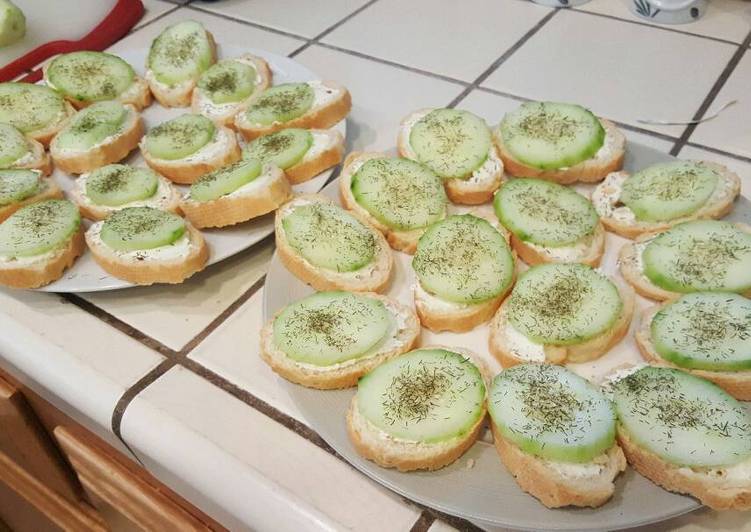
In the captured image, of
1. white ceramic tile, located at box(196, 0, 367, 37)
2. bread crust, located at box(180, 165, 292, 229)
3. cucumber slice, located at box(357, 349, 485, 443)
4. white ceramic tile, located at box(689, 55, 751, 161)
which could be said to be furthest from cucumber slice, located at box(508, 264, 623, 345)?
white ceramic tile, located at box(196, 0, 367, 37)

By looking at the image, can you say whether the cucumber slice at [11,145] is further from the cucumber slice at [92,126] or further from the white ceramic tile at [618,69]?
the white ceramic tile at [618,69]

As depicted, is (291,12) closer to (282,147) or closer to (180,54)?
(180,54)

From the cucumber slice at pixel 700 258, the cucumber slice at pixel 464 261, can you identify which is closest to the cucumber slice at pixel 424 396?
the cucumber slice at pixel 464 261

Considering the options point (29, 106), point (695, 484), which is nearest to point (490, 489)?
point (695, 484)

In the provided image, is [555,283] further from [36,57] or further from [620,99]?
[36,57]

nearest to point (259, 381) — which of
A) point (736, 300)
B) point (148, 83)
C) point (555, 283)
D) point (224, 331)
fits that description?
point (224, 331)

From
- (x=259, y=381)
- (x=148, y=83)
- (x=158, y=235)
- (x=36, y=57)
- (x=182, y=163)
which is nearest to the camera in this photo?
(x=259, y=381)
